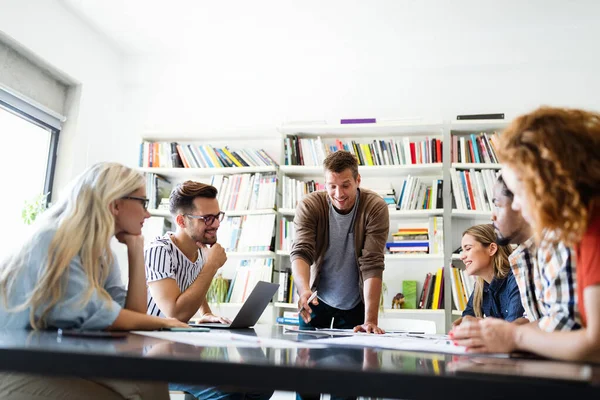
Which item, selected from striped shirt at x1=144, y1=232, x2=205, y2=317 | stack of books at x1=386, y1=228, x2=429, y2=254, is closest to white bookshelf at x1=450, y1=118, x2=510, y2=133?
stack of books at x1=386, y1=228, x2=429, y2=254

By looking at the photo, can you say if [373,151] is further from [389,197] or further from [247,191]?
[247,191]

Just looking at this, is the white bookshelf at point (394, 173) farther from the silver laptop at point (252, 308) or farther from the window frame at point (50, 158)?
the silver laptop at point (252, 308)

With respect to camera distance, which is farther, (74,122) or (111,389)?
(74,122)

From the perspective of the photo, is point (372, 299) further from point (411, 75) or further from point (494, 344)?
point (411, 75)

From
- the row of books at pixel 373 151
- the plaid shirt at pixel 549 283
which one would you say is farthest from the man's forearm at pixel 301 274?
the row of books at pixel 373 151

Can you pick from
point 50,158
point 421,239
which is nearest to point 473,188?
point 421,239

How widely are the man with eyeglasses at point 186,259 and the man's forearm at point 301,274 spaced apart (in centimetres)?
41

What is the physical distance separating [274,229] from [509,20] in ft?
7.92

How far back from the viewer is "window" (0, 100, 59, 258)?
3.88m

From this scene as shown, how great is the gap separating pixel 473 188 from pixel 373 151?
80cm

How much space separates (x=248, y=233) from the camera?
4219 millimetres

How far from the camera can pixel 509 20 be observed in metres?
4.16

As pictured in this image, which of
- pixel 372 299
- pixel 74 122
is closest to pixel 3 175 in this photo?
pixel 74 122

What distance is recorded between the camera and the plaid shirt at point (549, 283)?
0.97 meters
